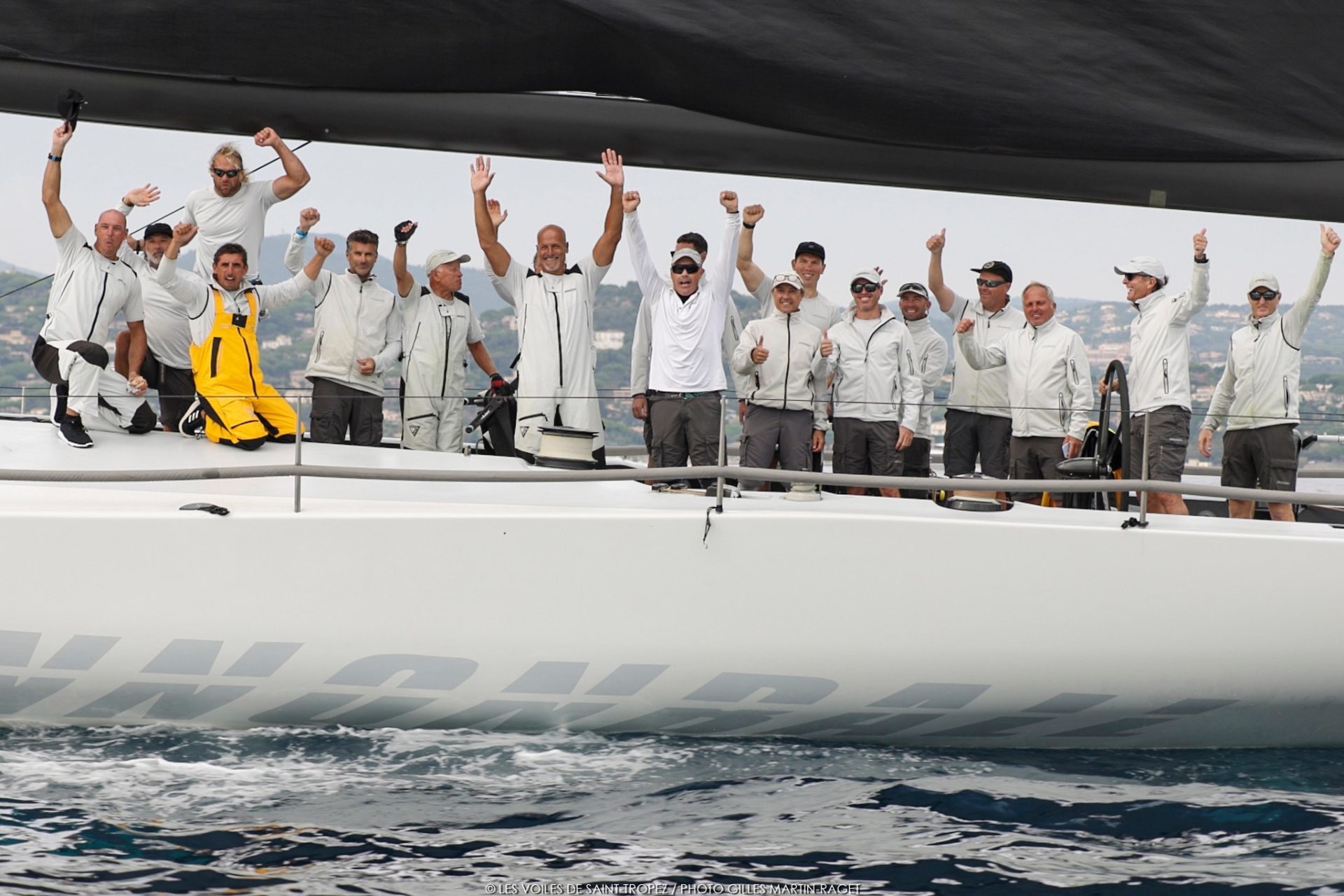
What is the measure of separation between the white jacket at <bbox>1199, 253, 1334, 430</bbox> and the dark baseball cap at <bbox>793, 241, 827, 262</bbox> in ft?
5.56

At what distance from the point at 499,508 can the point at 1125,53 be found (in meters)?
2.08

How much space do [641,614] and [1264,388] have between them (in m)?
3.06

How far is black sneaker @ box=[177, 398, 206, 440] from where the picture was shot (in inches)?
181

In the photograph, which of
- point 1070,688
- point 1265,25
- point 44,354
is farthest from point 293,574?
point 1265,25

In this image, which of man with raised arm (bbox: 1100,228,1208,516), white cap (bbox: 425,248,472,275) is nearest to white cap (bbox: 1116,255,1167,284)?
man with raised arm (bbox: 1100,228,1208,516)

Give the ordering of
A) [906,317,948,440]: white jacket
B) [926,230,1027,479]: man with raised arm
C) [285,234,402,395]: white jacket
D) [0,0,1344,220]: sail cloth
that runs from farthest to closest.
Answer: [906,317,948,440]: white jacket, [285,234,402,395]: white jacket, [926,230,1027,479]: man with raised arm, [0,0,1344,220]: sail cloth

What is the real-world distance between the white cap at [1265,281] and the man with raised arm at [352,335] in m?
3.48

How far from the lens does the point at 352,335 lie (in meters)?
5.47

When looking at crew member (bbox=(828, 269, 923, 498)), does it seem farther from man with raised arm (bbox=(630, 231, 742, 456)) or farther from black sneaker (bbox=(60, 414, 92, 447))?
black sneaker (bbox=(60, 414, 92, 447))

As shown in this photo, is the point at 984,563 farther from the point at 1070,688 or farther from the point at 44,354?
the point at 44,354

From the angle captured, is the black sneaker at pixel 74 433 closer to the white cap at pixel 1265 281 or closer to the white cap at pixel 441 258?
the white cap at pixel 441 258

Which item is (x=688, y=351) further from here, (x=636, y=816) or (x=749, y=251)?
(x=636, y=816)

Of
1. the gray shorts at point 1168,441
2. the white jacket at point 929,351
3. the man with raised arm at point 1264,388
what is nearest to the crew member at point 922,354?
the white jacket at point 929,351

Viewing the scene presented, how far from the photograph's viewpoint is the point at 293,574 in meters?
3.71
